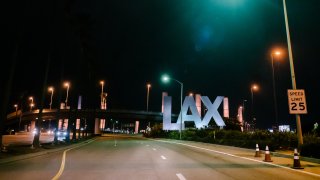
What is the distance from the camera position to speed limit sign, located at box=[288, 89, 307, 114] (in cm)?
1978

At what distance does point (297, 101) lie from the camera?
65.4 feet

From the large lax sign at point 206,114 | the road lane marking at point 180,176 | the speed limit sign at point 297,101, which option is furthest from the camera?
the large lax sign at point 206,114

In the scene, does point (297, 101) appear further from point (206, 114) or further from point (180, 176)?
point (206, 114)

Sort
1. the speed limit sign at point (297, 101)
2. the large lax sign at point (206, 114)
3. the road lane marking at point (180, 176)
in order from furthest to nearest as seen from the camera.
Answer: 1. the large lax sign at point (206, 114)
2. the speed limit sign at point (297, 101)
3. the road lane marking at point (180, 176)

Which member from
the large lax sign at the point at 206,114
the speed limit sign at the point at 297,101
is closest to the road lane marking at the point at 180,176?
the speed limit sign at the point at 297,101

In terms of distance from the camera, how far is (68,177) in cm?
1170

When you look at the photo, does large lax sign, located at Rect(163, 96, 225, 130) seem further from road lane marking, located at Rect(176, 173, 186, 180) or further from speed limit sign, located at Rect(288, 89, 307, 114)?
road lane marking, located at Rect(176, 173, 186, 180)

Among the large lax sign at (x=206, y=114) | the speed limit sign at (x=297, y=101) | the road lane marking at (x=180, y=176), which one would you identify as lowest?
the road lane marking at (x=180, y=176)

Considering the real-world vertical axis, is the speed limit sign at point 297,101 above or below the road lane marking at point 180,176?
above

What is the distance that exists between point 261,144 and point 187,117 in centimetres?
3187

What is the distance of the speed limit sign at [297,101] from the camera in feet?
64.9

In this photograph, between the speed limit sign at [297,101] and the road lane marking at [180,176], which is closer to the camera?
the road lane marking at [180,176]

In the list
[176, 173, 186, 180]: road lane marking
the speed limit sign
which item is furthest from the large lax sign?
[176, 173, 186, 180]: road lane marking

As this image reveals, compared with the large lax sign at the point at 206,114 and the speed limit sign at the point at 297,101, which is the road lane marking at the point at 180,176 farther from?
the large lax sign at the point at 206,114
